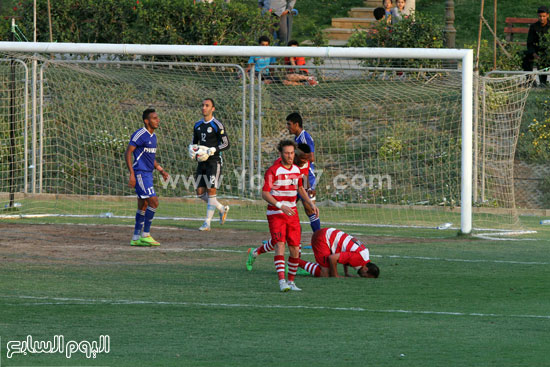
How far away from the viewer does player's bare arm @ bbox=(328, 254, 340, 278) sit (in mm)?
10533

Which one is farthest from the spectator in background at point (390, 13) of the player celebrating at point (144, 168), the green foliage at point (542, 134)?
the player celebrating at point (144, 168)

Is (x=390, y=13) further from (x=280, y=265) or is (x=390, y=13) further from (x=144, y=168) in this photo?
(x=280, y=265)

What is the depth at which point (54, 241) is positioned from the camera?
1355cm

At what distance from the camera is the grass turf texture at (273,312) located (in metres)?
6.93

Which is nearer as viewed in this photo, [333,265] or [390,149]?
[333,265]

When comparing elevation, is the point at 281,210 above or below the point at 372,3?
below

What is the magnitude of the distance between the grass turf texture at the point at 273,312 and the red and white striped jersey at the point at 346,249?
23cm

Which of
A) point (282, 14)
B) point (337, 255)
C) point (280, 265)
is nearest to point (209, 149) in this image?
point (337, 255)

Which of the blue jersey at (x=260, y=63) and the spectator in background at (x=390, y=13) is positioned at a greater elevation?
the spectator in background at (x=390, y=13)

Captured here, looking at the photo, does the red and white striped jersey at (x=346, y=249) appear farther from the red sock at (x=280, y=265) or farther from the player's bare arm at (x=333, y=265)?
the red sock at (x=280, y=265)

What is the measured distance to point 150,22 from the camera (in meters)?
22.9

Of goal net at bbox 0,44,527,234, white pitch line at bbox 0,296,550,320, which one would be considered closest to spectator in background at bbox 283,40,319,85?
goal net at bbox 0,44,527,234

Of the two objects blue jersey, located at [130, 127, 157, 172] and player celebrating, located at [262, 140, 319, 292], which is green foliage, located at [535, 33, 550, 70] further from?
player celebrating, located at [262, 140, 319, 292]

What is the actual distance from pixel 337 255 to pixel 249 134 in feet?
30.0
